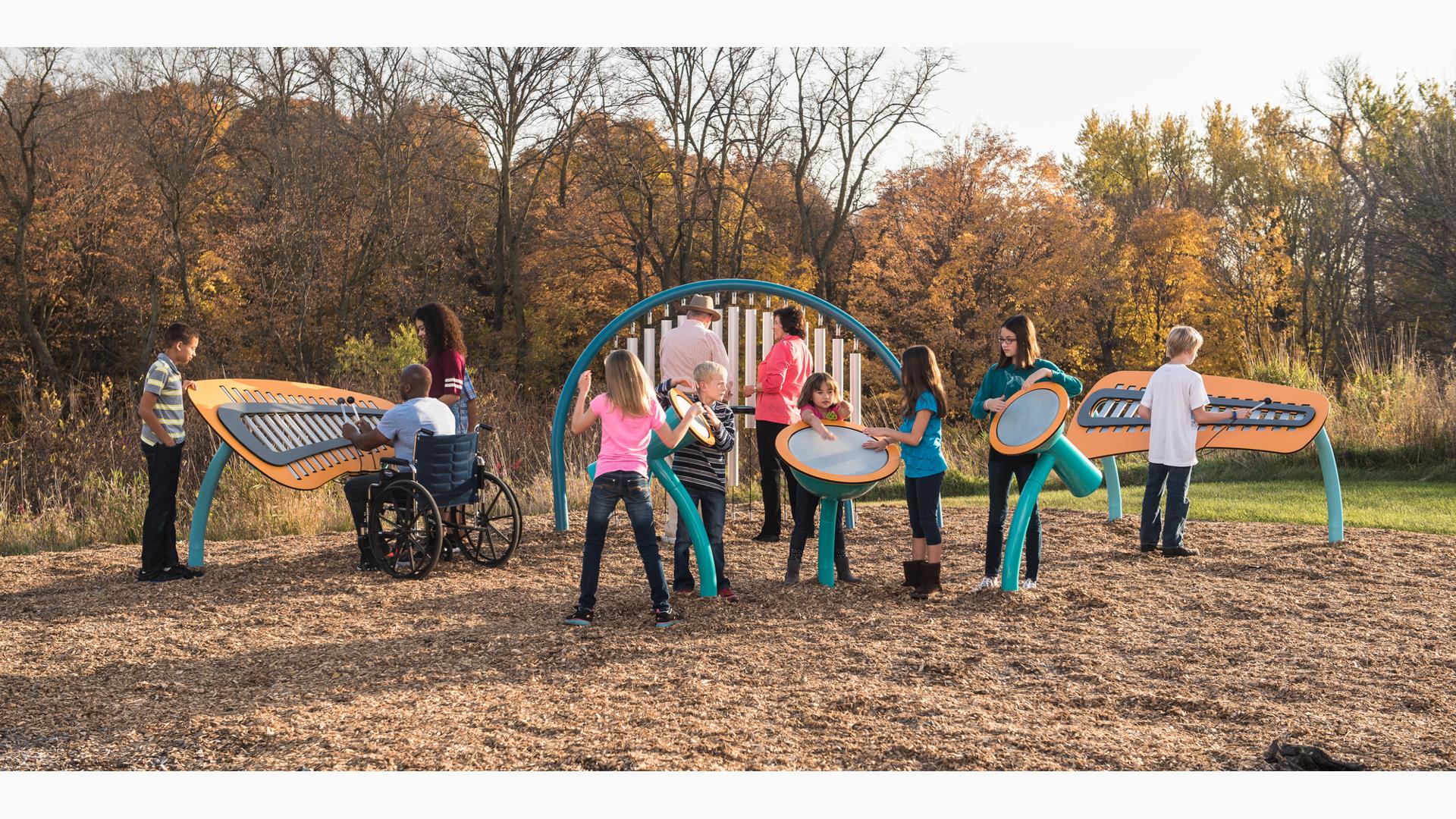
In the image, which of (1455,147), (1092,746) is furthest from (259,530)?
(1455,147)

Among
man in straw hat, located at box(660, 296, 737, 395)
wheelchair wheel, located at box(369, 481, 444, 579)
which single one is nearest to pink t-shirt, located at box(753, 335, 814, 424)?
man in straw hat, located at box(660, 296, 737, 395)

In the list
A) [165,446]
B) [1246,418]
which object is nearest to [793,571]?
[165,446]

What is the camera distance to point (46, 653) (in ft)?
17.0

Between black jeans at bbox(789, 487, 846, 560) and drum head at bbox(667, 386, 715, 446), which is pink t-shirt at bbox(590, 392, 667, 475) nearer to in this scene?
drum head at bbox(667, 386, 715, 446)

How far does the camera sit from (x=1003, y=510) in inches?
245

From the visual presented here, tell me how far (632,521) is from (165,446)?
3.12m

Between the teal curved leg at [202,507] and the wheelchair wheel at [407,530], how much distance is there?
1.19m

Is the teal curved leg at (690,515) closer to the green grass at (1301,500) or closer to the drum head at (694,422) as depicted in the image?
the drum head at (694,422)

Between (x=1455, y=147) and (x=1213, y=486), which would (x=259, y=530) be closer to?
(x=1213, y=486)

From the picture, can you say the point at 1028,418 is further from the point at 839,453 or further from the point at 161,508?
the point at 161,508

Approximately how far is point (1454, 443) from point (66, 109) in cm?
2646

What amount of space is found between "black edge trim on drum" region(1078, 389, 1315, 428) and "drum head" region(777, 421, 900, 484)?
9.75 feet

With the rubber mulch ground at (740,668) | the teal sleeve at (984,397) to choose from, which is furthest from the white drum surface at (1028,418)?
the rubber mulch ground at (740,668)

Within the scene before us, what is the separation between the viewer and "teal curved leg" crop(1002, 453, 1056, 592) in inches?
239
